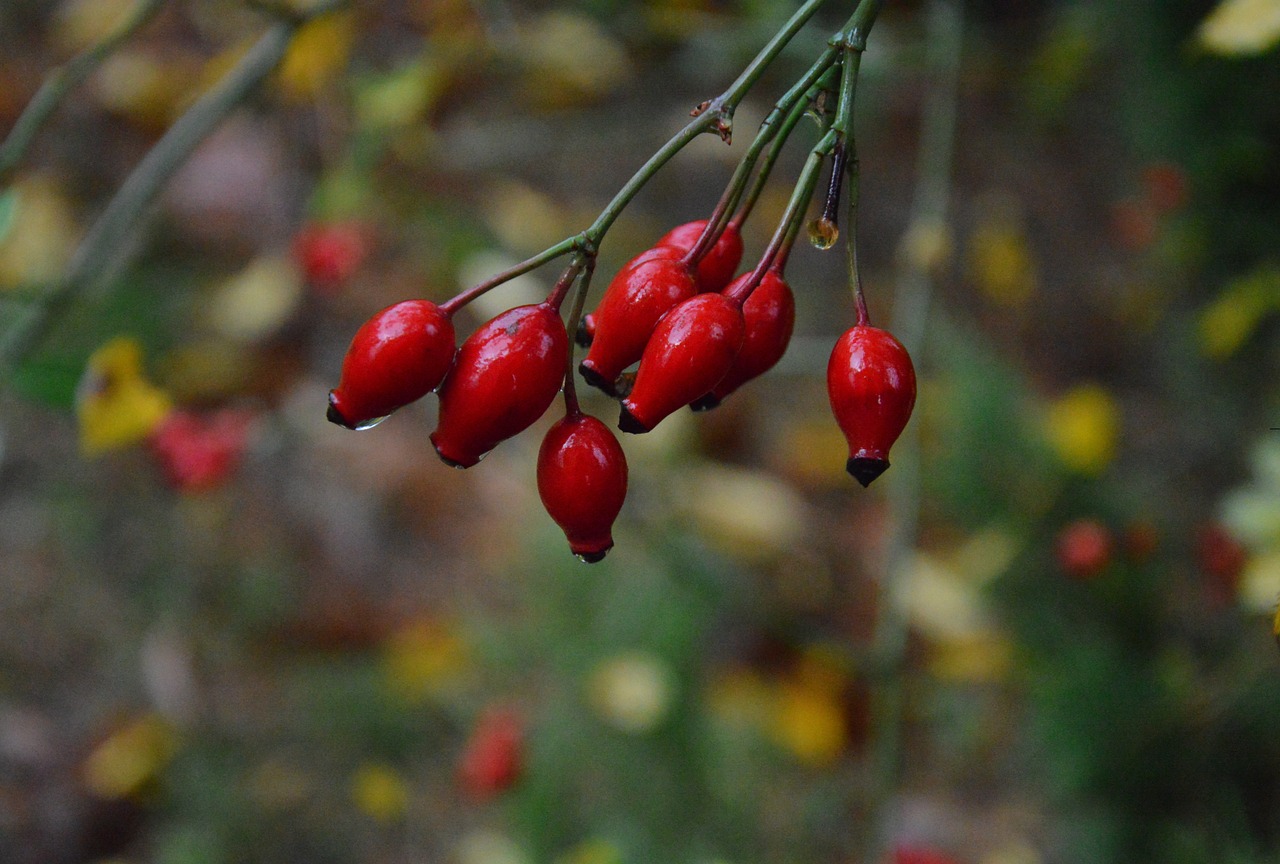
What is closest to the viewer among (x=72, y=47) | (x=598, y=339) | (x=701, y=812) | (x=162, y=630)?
(x=598, y=339)

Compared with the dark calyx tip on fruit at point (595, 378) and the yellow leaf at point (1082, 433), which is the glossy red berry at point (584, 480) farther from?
the yellow leaf at point (1082, 433)

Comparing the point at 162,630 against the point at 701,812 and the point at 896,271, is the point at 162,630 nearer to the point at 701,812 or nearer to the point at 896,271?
the point at 701,812

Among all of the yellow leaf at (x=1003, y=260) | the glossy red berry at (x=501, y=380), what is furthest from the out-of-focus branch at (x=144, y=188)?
the yellow leaf at (x=1003, y=260)

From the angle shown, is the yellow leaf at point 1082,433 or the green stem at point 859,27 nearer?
the green stem at point 859,27

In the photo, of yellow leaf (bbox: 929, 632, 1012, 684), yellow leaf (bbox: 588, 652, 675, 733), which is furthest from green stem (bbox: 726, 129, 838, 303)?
yellow leaf (bbox: 929, 632, 1012, 684)

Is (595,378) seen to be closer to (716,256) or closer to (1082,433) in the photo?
(716,256)

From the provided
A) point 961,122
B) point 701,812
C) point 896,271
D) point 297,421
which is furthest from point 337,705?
point 961,122
